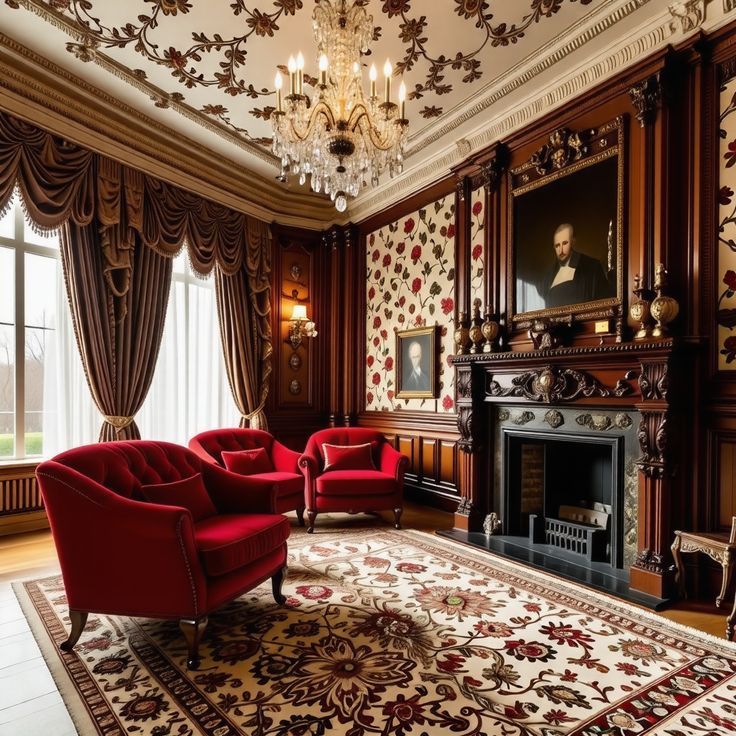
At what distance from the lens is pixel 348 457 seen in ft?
14.9

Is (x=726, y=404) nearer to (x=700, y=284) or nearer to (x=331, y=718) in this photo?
(x=700, y=284)

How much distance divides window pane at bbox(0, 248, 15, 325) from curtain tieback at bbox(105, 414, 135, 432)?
44.1 inches

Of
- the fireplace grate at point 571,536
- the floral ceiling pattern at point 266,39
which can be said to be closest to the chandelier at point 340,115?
the floral ceiling pattern at point 266,39

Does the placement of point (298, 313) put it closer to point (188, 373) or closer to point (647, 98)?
point (188, 373)

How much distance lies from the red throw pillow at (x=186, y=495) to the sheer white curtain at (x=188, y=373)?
7.30 feet

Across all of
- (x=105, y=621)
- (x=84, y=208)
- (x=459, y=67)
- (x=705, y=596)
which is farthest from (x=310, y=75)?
(x=705, y=596)

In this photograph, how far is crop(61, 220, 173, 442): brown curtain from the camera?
3992mm

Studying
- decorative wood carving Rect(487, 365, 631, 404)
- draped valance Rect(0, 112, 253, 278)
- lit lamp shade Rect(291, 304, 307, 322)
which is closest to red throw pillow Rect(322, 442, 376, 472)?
decorative wood carving Rect(487, 365, 631, 404)

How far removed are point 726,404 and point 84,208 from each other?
16.0 feet

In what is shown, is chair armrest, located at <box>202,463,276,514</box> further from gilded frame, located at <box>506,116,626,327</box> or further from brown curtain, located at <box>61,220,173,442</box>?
gilded frame, located at <box>506,116,626,327</box>

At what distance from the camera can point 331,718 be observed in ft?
5.69

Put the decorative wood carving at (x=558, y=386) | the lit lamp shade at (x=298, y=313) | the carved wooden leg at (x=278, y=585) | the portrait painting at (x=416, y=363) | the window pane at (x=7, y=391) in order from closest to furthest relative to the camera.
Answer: the carved wooden leg at (x=278, y=585) < the decorative wood carving at (x=558, y=386) < the window pane at (x=7, y=391) < the portrait painting at (x=416, y=363) < the lit lamp shade at (x=298, y=313)

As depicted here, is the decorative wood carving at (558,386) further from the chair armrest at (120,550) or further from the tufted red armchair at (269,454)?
the chair armrest at (120,550)

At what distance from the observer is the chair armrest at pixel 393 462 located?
4305 mm
